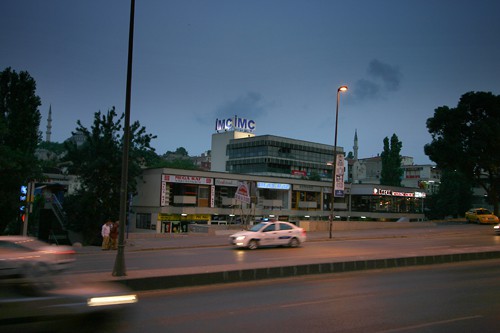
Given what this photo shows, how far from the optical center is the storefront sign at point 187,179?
4878 cm

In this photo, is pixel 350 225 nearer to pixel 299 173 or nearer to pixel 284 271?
pixel 284 271

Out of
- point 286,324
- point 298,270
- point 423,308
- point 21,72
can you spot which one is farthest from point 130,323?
point 21,72

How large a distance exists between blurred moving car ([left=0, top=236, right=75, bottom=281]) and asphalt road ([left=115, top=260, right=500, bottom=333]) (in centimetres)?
170

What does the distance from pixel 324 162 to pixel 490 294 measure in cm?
8860

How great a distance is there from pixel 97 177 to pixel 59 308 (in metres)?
30.5

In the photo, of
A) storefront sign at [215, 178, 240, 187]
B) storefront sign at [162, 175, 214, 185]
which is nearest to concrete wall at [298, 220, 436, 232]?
storefront sign at [215, 178, 240, 187]

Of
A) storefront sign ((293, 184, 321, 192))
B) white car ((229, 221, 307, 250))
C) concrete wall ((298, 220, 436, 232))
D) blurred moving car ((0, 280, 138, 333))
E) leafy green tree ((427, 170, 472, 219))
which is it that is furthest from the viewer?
leafy green tree ((427, 170, 472, 219))

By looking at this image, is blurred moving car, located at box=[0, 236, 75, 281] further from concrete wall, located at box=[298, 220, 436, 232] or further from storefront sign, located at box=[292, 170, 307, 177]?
storefront sign, located at box=[292, 170, 307, 177]

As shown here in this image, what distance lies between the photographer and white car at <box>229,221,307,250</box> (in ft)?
81.4

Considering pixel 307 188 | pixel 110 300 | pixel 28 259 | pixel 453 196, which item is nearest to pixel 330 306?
pixel 110 300

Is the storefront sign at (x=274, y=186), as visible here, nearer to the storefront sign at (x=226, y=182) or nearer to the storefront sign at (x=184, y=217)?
the storefront sign at (x=226, y=182)

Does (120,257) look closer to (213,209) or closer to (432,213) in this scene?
(213,209)

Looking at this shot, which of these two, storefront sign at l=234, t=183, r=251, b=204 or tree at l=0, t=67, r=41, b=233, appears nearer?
tree at l=0, t=67, r=41, b=233

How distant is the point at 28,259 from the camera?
7129mm
